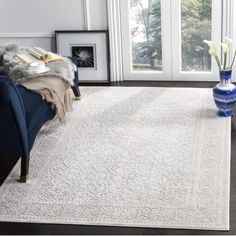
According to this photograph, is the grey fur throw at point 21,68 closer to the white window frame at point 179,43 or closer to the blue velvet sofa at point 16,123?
the blue velvet sofa at point 16,123

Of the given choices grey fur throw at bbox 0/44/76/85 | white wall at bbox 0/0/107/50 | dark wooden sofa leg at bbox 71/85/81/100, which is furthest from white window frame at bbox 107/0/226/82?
grey fur throw at bbox 0/44/76/85

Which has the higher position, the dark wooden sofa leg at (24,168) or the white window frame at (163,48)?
the white window frame at (163,48)

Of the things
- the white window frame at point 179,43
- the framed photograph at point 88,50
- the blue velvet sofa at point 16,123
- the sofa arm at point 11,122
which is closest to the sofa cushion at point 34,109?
the blue velvet sofa at point 16,123

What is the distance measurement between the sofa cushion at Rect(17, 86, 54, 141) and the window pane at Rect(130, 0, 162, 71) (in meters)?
1.70

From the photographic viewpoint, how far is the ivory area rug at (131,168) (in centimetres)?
317

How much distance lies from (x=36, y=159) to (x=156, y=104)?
137 centimetres

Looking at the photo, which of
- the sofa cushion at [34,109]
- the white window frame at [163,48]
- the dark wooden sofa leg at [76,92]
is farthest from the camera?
the white window frame at [163,48]

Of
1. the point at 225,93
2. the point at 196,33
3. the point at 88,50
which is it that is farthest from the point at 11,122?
the point at 196,33

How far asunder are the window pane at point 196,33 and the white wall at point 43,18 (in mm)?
790

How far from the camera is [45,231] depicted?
3.06m

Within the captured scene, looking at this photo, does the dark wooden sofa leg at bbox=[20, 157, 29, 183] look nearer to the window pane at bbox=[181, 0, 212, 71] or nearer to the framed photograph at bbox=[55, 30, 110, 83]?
the framed photograph at bbox=[55, 30, 110, 83]

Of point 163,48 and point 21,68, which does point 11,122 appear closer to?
point 21,68

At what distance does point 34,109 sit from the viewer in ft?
12.3

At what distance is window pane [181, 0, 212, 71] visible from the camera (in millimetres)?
5250
